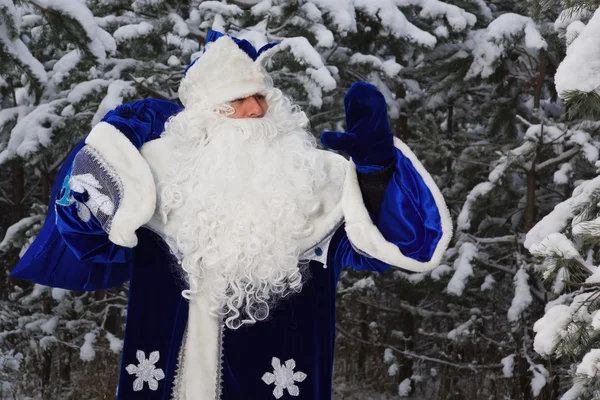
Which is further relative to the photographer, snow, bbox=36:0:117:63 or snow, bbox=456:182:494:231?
snow, bbox=456:182:494:231

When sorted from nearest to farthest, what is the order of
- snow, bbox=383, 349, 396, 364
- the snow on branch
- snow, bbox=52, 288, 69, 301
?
1. the snow on branch
2. snow, bbox=52, 288, 69, 301
3. snow, bbox=383, 349, 396, 364

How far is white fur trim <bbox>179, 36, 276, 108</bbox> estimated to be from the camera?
276cm

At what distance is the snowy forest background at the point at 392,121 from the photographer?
195 inches

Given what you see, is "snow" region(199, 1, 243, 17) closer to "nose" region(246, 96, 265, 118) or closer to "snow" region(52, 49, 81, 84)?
"snow" region(52, 49, 81, 84)

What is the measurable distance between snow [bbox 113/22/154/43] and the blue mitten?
3448 millimetres

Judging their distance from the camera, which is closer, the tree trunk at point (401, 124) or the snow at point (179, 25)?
the snow at point (179, 25)

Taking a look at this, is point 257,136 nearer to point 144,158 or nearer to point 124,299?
point 144,158

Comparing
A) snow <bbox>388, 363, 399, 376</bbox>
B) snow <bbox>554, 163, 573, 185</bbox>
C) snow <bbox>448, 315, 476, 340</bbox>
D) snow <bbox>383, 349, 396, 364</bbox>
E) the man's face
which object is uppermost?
the man's face

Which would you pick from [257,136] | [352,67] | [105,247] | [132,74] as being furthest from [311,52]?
[105,247]

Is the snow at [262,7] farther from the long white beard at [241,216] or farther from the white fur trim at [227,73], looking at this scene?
the long white beard at [241,216]

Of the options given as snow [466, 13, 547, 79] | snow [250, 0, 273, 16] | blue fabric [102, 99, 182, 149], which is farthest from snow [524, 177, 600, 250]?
snow [250, 0, 273, 16]

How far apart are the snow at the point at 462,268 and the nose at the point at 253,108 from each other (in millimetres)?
2733

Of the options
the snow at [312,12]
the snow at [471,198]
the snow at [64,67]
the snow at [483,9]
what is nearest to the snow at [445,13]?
the snow at [483,9]

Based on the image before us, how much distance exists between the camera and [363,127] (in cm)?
230
